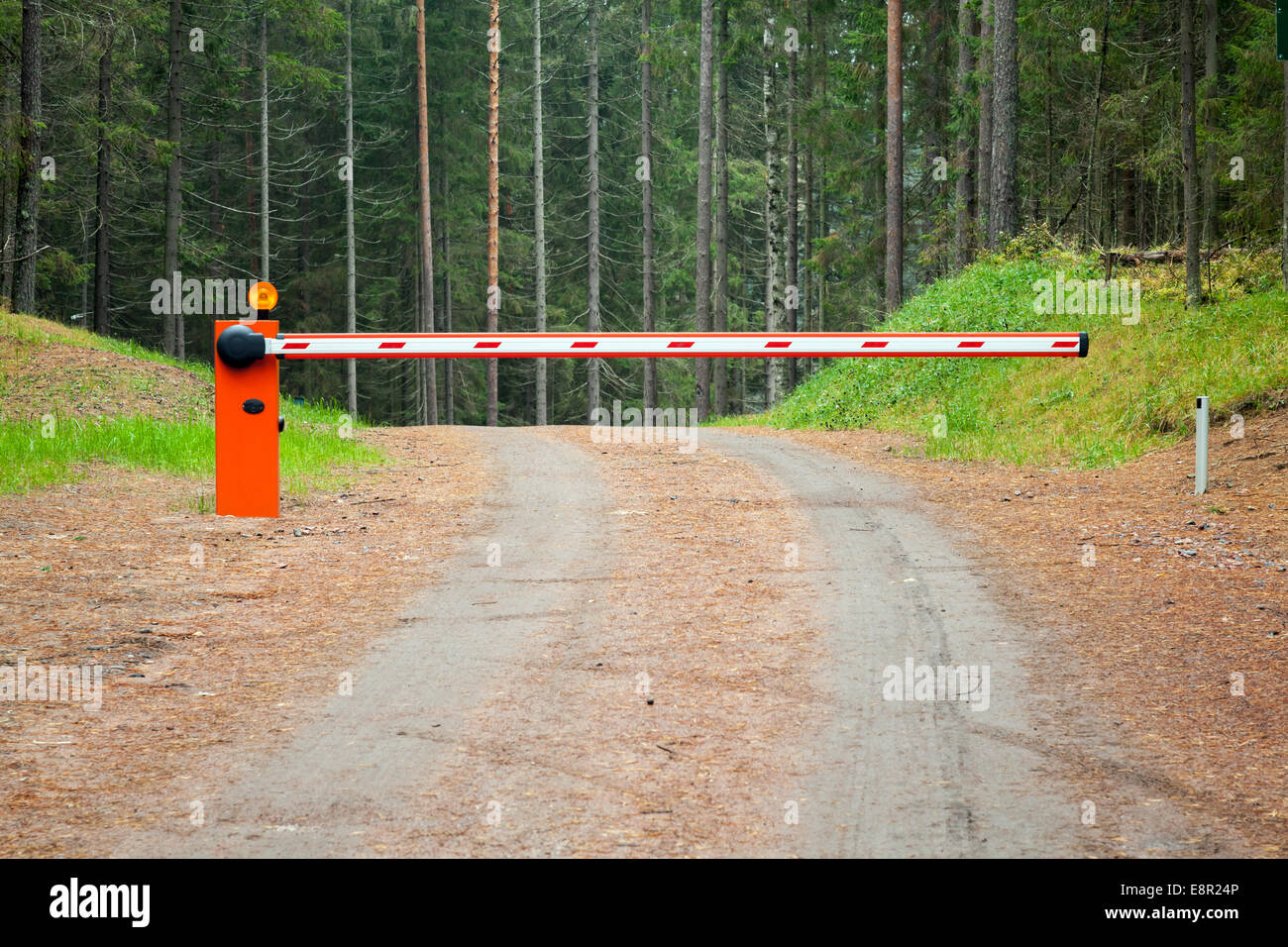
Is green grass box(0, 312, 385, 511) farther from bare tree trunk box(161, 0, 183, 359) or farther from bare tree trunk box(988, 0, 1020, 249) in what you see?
bare tree trunk box(161, 0, 183, 359)

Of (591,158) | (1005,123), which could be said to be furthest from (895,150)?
(591,158)

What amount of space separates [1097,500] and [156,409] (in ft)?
43.1

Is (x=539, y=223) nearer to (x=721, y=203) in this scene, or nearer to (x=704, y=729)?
(x=721, y=203)

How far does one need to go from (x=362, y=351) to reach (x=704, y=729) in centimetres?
589

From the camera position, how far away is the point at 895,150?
2756 cm

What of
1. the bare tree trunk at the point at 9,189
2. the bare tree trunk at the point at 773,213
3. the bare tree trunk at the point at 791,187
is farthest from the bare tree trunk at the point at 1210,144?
the bare tree trunk at the point at 9,189

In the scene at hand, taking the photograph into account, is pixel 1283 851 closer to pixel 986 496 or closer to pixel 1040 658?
pixel 1040 658

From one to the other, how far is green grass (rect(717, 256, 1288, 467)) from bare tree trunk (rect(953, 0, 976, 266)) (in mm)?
3688

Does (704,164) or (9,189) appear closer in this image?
(9,189)

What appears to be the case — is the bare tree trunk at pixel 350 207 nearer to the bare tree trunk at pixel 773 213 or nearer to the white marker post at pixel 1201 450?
the bare tree trunk at pixel 773 213

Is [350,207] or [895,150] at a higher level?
[350,207]

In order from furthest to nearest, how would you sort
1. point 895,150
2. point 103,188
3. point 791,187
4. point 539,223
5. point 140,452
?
point 539,223, point 791,187, point 103,188, point 895,150, point 140,452

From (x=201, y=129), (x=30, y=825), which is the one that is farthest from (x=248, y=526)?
(x=201, y=129)
